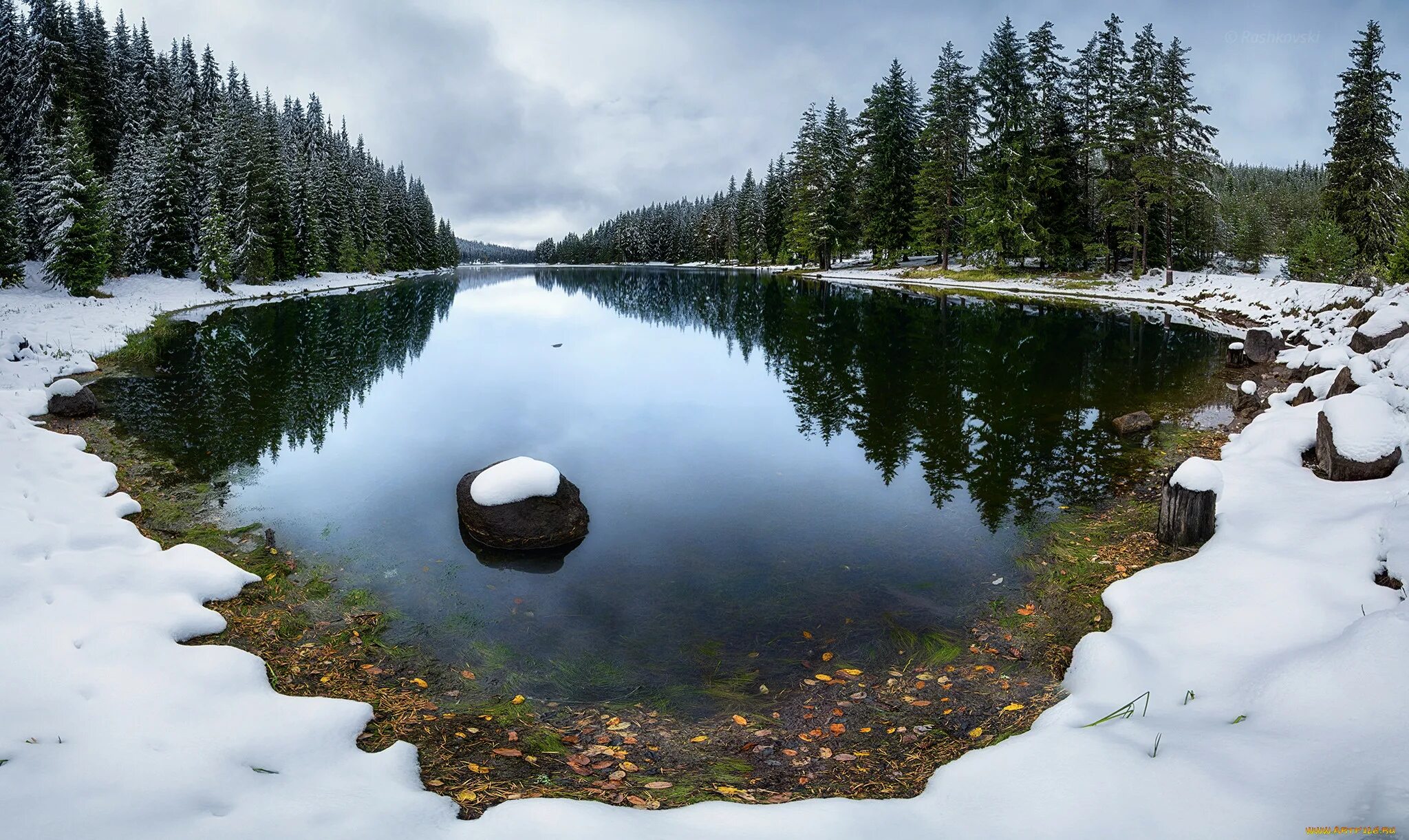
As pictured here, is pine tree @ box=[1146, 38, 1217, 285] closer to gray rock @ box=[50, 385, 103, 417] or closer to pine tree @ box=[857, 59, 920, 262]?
pine tree @ box=[857, 59, 920, 262]

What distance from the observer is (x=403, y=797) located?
13.2ft

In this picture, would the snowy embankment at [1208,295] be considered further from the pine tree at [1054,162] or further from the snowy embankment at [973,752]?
the snowy embankment at [973,752]

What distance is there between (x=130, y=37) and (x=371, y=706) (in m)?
76.2

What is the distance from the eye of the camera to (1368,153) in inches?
1437

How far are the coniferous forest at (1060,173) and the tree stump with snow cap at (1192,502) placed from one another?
27.7m

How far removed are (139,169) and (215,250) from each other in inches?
304

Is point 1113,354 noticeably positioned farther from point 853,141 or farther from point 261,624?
point 853,141

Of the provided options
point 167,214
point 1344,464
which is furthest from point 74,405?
point 167,214

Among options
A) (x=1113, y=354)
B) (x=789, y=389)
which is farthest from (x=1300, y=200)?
(x=789, y=389)

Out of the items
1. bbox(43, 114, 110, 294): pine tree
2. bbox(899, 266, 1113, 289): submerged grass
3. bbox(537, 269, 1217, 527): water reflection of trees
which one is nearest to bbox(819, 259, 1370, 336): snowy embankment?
bbox(899, 266, 1113, 289): submerged grass

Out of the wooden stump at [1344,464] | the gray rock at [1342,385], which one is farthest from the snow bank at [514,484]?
the gray rock at [1342,385]

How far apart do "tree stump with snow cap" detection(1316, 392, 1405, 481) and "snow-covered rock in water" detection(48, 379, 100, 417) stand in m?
20.9

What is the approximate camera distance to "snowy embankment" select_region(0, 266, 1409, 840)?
353 centimetres

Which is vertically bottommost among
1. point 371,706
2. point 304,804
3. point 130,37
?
point 371,706
